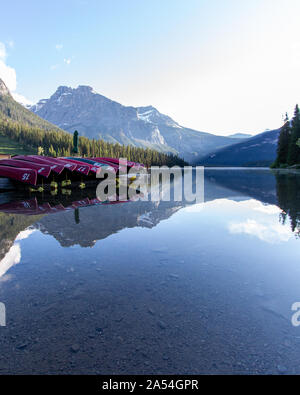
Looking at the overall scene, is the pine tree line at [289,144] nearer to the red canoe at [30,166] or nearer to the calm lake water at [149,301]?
the red canoe at [30,166]

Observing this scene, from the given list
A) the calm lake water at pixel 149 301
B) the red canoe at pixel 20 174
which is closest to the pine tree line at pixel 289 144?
the red canoe at pixel 20 174

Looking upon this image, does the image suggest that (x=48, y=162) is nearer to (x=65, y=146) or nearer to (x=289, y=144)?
(x=289, y=144)

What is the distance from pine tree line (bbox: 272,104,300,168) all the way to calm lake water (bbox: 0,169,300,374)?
6798cm

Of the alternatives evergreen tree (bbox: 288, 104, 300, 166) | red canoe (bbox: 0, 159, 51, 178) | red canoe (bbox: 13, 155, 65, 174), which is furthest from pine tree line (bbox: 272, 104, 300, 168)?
red canoe (bbox: 0, 159, 51, 178)

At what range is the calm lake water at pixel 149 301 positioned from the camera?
2.73 metres

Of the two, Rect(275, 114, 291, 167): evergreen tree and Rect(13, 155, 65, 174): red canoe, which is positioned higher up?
Rect(275, 114, 291, 167): evergreen tree

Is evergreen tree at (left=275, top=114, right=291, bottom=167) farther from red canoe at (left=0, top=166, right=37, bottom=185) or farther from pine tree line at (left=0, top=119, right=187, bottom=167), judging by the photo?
red canoe at (left=0, top=166, right=37, bottom=185)

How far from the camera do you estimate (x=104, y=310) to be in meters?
3.71

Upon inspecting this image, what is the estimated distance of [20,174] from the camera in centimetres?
2098

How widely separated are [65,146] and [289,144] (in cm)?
9339

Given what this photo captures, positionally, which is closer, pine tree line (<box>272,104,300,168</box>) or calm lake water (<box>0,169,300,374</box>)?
calm lake water (<box>0,169,300,374</box>)

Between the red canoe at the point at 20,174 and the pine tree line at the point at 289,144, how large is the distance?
65.4 m

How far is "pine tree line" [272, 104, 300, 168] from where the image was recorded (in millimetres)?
66062

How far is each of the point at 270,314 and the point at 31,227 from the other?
8421 millimetres
